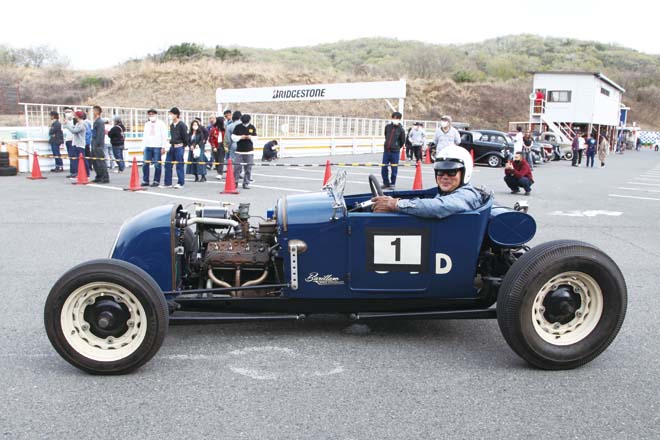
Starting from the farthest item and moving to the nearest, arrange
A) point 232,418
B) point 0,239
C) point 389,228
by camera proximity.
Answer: point 0,239 → point 389,228 → point 232,418

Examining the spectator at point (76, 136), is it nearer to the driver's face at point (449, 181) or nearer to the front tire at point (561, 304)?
the driver's face at point (449, 181)

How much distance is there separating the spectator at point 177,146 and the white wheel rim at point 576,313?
11.0 metres

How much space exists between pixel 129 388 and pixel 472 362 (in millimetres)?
2286

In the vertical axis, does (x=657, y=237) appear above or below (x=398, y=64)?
below

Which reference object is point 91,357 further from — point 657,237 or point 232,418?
point 657,237

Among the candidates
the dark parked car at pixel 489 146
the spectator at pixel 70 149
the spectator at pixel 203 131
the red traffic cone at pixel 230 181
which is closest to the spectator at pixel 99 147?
the spectator at pixel 70 149

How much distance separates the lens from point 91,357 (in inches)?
150

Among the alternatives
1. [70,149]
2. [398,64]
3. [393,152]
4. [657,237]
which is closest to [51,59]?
[398,64]

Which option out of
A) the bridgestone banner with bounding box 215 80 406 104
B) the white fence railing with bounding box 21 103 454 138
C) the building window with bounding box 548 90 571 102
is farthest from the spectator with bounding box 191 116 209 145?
the building window with bounding box 548 90 571 102

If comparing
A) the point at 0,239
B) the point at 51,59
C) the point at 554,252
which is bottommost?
the point at 0,239

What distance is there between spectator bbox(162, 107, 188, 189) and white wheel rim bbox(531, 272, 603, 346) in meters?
11.0

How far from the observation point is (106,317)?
3.81 metres

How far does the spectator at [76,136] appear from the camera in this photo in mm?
15312

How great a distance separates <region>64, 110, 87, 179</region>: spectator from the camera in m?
15.3
